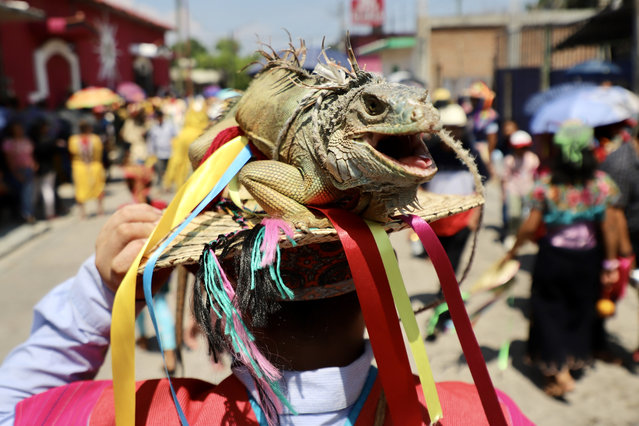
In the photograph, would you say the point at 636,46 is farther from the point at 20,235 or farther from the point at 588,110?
the point at 20,235

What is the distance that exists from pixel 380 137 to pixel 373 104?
0.22ft

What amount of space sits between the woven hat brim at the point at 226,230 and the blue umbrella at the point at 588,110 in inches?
155

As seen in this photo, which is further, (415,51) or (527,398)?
(415,51)

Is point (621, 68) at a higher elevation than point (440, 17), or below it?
below

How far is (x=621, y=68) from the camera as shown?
1098 centimetres

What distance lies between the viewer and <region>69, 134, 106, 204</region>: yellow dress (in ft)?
29.6

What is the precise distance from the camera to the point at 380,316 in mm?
1092

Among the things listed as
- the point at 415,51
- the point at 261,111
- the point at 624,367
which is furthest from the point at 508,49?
the point at 261,111

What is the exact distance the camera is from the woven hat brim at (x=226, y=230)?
3.42 feet

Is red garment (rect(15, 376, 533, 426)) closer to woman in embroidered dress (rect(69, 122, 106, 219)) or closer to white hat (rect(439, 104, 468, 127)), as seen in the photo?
white hat (rect(439, 104, 468, 127))

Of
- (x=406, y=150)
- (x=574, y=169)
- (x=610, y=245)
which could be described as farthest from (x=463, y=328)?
(x=610, y=245)

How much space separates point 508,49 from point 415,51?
565 cm

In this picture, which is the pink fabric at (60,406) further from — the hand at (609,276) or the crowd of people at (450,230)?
the hand at (609,276)

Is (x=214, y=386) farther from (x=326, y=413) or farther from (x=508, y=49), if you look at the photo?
(x=508, y=49)
